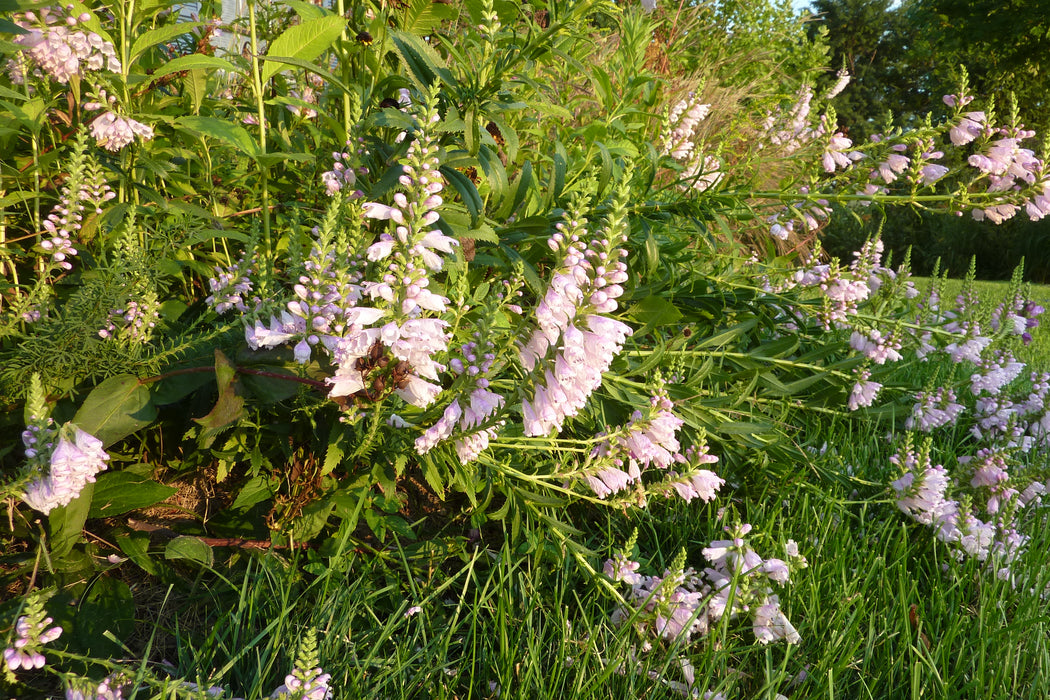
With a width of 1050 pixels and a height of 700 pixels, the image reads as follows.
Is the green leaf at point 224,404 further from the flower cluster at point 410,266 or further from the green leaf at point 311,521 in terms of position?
the green leaf at point 311,521

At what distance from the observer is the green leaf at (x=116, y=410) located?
55.0 inches

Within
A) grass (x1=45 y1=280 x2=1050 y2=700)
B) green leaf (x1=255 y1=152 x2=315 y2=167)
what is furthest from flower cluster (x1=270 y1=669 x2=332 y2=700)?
green leaf (x1=255 y1=152 x2=315 y2=167)

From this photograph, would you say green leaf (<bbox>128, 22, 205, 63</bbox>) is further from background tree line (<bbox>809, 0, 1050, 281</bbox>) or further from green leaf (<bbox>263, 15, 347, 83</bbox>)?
background tree line (<bbox>809, 0, 1050, 281</bbox>)

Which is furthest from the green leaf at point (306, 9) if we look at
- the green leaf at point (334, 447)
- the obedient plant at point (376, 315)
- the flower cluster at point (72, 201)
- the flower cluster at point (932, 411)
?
the flower cluster at point (932, 411)

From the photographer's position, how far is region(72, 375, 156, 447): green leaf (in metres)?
1.40

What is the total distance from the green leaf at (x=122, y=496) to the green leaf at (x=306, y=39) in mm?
974

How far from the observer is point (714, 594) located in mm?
1645

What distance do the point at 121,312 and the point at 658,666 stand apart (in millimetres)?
1370

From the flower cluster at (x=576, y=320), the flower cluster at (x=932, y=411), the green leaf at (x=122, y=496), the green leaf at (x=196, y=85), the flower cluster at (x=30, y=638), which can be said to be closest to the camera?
the flower cluster at (x=30, y=638)

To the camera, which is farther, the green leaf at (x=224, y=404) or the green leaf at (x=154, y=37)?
the green leaf at (x=154, y=37)

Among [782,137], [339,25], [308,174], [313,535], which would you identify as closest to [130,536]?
[313,535]

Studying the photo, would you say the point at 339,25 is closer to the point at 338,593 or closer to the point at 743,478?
the point at 338,593

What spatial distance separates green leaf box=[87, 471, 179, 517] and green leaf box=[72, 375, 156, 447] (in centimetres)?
14

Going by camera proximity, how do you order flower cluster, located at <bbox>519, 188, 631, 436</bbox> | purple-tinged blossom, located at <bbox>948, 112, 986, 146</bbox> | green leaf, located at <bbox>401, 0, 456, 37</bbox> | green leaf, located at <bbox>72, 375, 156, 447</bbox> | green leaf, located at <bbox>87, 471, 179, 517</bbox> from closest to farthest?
flower cluster, located at <bbox>519, 188, 631, 436</bbox> → green leaf, located at <bbox>72, 375, 156, 447</bbox> → green leaf, located at <bbox>87, 471, 179, 517</bbox> → green leaf, located at <bbox>401, 0, 456, 37</bbox> → purple-tinged blossom, located at <bbox>948, 112, 986, 146</bbox>
